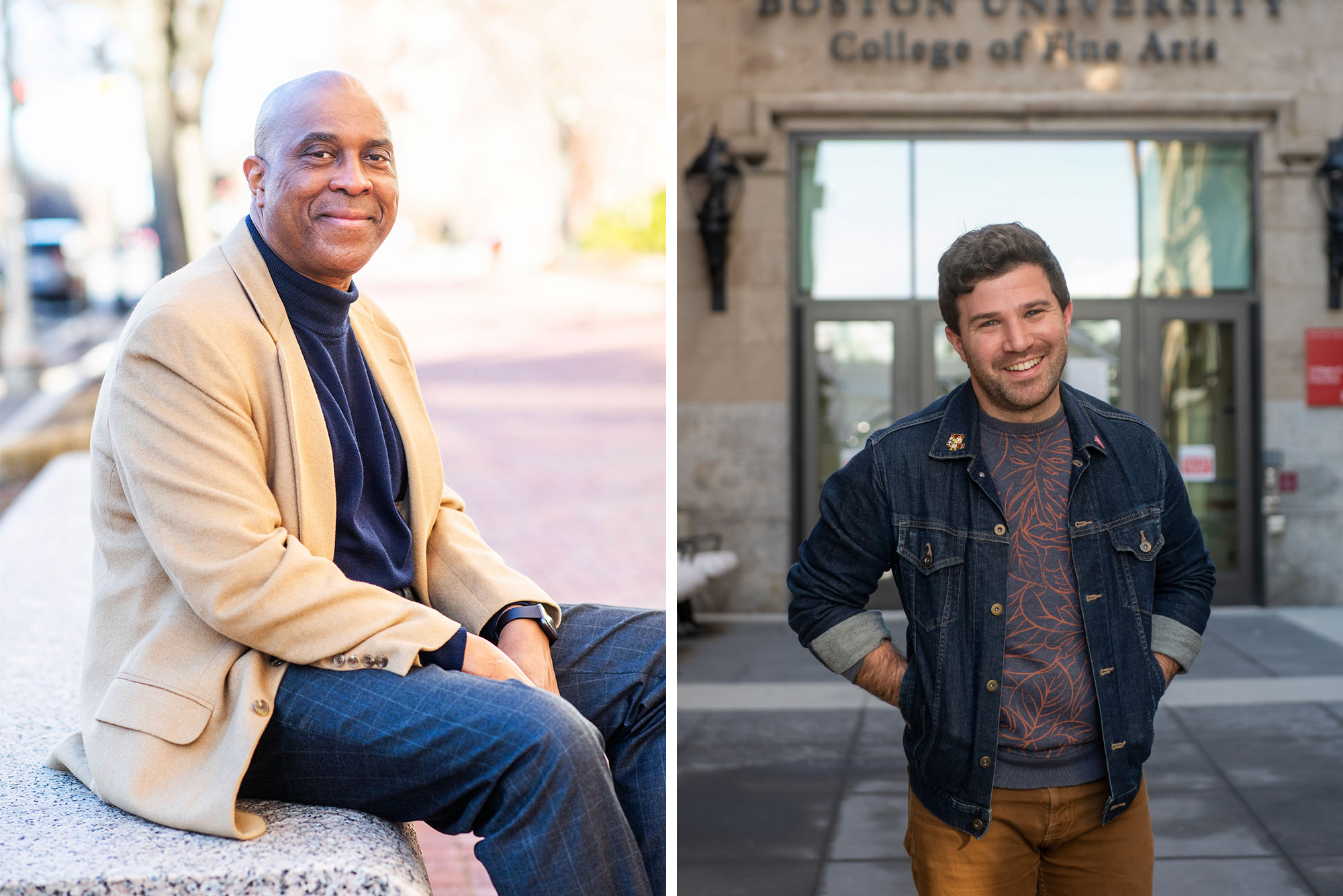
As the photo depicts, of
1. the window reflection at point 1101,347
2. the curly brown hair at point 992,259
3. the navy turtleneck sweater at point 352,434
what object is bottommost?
the navy turtleneck sweater at point 352,434

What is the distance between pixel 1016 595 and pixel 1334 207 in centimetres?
945

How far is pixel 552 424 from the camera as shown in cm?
1606

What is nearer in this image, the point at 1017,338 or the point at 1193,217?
the point at 1017,338

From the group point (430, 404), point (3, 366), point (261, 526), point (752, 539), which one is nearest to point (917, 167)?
point (752, 539)

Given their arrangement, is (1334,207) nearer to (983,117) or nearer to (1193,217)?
(1193,217)

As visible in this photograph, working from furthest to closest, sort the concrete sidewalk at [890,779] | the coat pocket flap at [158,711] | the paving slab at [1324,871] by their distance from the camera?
1. the concrete sidewalk at [890,779]
2. the paving slab at [1324,871]
3. the coat pocket flap at [158,711]

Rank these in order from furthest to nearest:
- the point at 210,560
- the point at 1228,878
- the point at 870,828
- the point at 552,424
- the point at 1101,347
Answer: the point at 552,424, the point at 1101,347, the point at 870,828, the point at 1228,878, the point at 210,560

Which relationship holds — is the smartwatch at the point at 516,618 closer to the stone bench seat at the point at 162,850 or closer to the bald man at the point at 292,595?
the bald man at the point at 292,595

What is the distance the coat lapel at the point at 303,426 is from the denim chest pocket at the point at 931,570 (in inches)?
42.4

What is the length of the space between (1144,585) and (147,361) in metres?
1.86

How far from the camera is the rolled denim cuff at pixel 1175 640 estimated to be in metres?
2.61

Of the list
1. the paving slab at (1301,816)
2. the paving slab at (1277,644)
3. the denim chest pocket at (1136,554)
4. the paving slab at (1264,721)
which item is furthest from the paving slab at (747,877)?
the paving slab at (1277,644)

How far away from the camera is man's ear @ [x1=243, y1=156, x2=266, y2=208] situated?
96.7 inches

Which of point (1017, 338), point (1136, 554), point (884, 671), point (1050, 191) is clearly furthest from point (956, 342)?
point (1050, 191)
